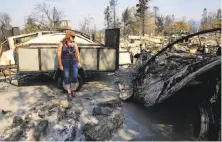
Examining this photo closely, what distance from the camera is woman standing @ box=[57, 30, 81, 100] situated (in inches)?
241

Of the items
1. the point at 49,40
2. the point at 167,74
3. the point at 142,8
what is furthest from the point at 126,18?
the point at 167,74

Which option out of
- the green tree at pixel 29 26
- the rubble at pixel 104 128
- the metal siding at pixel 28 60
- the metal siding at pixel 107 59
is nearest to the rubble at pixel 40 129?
the rubble at pixel 104 128

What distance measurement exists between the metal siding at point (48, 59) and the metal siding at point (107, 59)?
4.27 ft

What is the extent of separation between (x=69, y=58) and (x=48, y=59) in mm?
1030

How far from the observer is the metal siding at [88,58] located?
23.5 feet

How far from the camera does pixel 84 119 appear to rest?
5.02 m

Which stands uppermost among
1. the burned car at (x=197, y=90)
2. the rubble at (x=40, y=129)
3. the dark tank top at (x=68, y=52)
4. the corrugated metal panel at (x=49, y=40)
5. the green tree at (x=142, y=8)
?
the green tree at (x=142, y=8)

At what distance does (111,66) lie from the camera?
24.8 ft

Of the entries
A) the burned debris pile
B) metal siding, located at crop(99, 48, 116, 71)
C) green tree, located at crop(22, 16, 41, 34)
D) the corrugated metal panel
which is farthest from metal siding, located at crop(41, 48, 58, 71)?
green tree, located at crop(22, 16, 41, 34)

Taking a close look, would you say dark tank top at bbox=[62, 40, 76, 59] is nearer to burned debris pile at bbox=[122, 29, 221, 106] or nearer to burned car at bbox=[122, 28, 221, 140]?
burned debris pile at bbox=[122, 29, 221, 106]

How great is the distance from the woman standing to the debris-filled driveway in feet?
1.67

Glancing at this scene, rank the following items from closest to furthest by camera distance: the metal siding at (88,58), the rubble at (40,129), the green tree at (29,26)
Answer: the rubble at (40,129), the metal siding at (88,58), the green tree at (29,26)

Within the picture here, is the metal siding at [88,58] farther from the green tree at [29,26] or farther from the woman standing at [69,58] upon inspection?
the green tree at [29,26]

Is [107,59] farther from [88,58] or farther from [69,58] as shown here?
[69,58]
